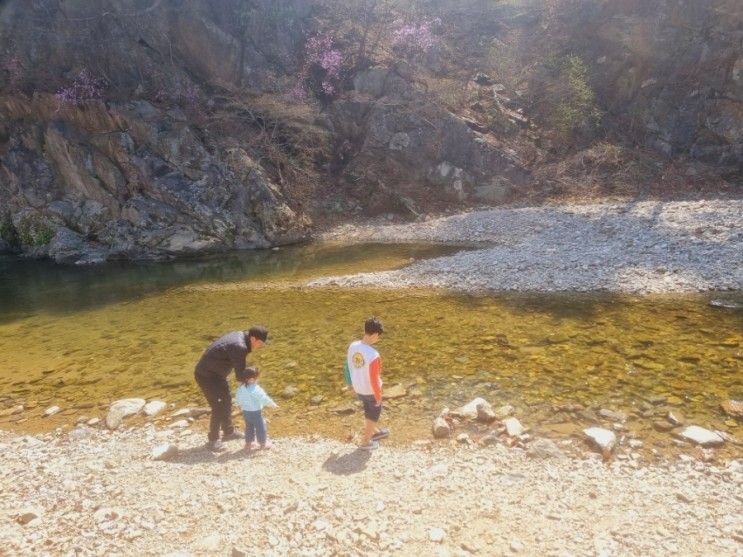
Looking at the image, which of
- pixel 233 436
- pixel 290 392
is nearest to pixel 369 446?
pixel 233 436

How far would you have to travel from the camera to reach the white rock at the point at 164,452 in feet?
23.7

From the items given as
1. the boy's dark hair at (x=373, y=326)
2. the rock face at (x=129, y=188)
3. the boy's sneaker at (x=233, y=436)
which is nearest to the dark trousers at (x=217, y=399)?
the boy's sneaker at (x=233, y=436)

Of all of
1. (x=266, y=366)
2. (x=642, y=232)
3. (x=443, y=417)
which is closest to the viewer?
(x=443, y=417)

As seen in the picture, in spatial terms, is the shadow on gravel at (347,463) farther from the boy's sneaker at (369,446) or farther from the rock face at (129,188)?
the rock face at (129,188)

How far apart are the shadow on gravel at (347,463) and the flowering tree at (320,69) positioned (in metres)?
31.2

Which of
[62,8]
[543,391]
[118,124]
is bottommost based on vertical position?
[543,391]

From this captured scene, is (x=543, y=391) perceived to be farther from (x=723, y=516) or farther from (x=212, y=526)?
(x=212, y=526)

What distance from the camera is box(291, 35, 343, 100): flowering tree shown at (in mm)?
34062

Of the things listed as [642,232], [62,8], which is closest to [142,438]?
[642,232]

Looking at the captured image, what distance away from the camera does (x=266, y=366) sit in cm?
1099

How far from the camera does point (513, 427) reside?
7.39m

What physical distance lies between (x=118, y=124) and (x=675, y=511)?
34.0 m

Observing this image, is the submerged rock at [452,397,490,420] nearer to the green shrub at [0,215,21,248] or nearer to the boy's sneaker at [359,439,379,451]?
the boy's sneaker at [359,439,379,451]

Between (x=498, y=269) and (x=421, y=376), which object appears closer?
(x=421, y=376)
